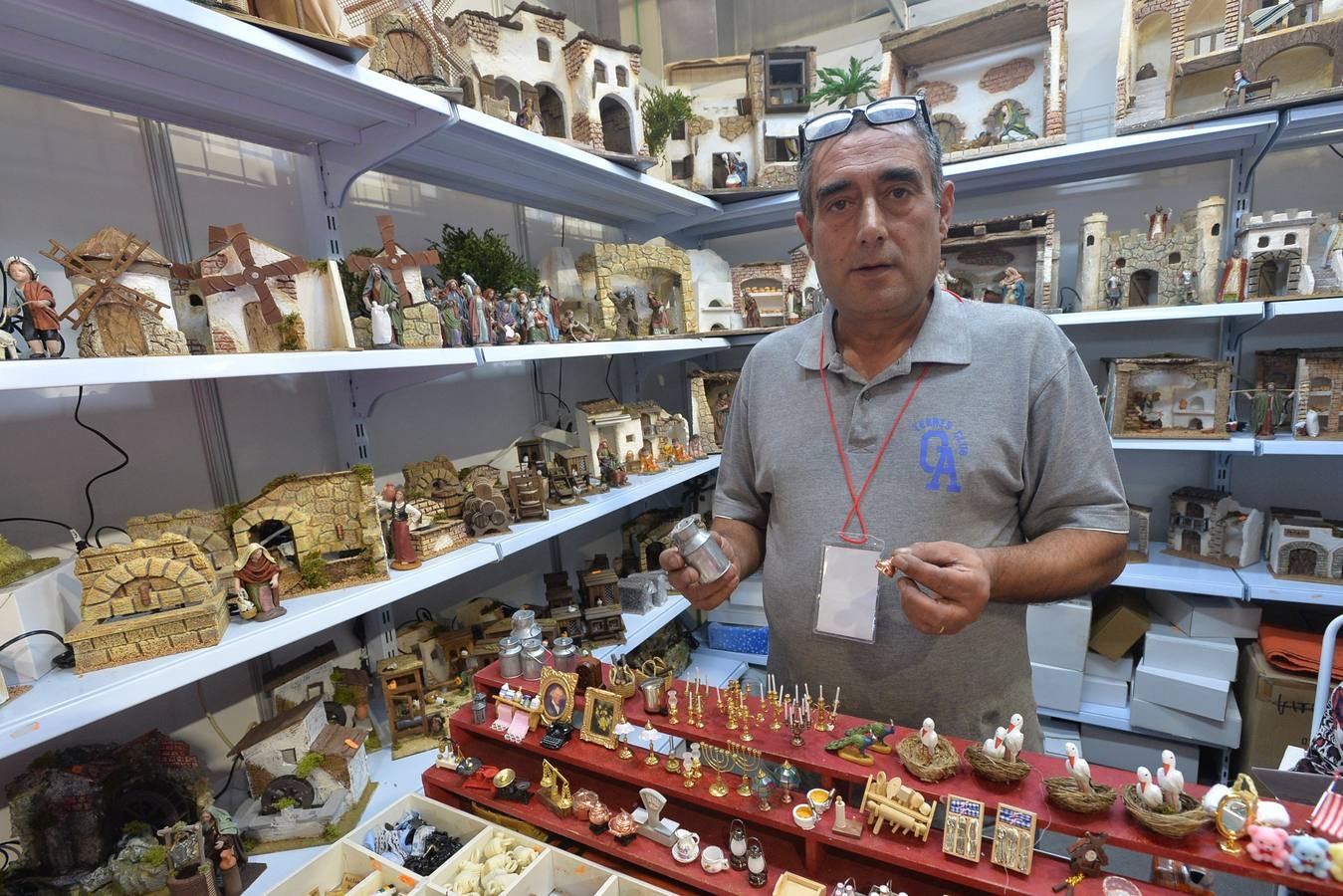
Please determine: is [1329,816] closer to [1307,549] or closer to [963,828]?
[963,828]

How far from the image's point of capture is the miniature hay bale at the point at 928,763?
2.99 ft

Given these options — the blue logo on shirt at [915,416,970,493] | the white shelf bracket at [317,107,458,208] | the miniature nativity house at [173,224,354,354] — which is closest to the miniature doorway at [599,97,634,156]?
the white shelf bracket at [317,107,458,208]

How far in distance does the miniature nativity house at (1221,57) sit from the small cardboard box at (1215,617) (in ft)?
5.84

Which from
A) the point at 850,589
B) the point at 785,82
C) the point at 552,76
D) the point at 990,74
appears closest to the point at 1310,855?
the point at 850,589

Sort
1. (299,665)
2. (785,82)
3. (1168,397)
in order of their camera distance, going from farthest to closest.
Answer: (785,82)
(1168,397)
(299,665)

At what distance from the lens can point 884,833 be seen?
35.3 inches

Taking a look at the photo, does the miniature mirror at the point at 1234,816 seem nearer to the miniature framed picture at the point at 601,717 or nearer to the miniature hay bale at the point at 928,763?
the miniature hay bale at the point at 928,763

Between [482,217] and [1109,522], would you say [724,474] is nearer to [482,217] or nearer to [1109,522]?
[1109,522]

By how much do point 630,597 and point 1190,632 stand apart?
2.21 m

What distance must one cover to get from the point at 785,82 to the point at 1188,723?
317 cm

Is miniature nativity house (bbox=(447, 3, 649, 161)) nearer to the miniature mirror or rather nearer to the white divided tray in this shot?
the white divided tray

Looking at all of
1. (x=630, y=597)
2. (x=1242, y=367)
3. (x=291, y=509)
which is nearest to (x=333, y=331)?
(x=291, y=509)

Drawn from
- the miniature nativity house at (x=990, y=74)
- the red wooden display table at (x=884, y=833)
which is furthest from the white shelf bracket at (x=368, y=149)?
the miniature nativity house at (x=990, y=74)

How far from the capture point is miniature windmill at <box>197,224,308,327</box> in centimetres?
122
